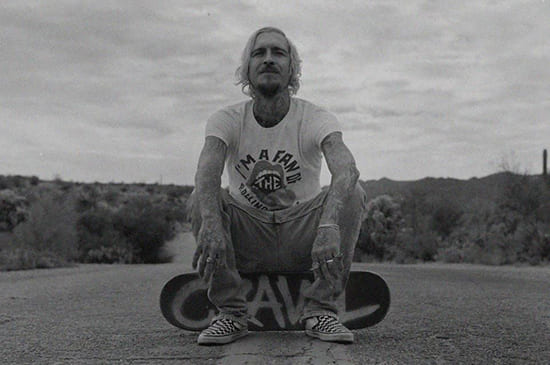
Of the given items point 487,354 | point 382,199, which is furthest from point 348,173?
point 382,199

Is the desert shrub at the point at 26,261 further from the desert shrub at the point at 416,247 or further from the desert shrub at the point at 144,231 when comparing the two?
the desert shrub at the point at 416,247

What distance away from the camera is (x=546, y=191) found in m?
20.7

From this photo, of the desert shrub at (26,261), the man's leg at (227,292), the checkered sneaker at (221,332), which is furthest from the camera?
the desert shrub at (26,261)

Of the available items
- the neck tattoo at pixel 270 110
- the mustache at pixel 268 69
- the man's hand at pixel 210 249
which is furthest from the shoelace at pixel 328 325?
the mustache at pixel 268 69

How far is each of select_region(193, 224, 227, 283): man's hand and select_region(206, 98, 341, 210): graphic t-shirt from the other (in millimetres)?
486

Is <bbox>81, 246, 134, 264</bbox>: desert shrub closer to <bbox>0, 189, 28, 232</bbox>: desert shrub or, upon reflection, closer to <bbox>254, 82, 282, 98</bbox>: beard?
<bbox>0, 189, 28, 232</bbox>: desert shrub

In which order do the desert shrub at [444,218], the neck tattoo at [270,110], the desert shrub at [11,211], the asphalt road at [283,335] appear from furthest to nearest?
the desert shrub at [11,211], the desert shrub at [444,218], the neck tattoo at [270,110], the asphalt road at [283,335]

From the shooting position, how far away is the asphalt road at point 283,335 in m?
3.08

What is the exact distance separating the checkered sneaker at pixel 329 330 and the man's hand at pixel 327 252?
0.82 feet

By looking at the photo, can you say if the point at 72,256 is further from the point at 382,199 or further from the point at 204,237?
the point at 204,237

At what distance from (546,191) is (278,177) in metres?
18.9

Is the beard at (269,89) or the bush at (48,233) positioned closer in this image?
the beard at (269,89)

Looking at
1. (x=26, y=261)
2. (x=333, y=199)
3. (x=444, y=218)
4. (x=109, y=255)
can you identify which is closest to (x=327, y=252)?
(x=333, y=199)

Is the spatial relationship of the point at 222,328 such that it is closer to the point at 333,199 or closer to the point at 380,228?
the point at 333,199
